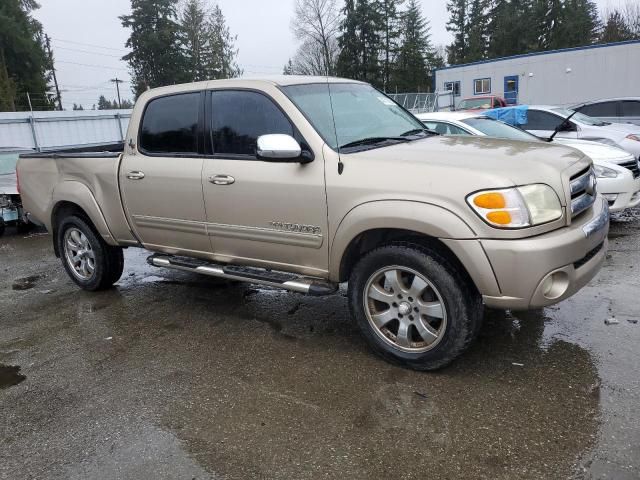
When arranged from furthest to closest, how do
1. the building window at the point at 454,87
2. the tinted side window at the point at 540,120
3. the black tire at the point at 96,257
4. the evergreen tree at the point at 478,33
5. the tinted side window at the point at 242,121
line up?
the evergreen tree at the point at 478,33, the building window at the point at 454,87, the tinted side window at the point at 540,120, the black tire at the point at 96,257, the tinted side window at the point at 242,121

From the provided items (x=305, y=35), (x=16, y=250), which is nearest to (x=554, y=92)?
(x=16, y=250)

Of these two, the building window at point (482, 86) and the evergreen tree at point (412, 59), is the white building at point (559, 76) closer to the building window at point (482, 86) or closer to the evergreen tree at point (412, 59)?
the building window at point (482, 86)

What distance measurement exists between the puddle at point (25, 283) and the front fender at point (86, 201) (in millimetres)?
1418

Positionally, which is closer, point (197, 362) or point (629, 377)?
point (629, 377)

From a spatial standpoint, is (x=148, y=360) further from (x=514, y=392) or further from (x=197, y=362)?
(x=514, y=392)

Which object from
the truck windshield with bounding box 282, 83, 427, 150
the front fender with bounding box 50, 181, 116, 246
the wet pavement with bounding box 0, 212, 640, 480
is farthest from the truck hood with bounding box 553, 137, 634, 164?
the front fender with bounding box 50, 181, 116, 246

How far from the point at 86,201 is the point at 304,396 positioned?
10.5ft

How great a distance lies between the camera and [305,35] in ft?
191

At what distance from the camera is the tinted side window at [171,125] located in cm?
448

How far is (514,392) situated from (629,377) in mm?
734

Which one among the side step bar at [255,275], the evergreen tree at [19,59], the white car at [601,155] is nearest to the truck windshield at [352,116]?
the side step bar at [255,275]

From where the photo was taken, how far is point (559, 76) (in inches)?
1097

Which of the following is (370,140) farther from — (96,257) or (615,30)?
(615,30)

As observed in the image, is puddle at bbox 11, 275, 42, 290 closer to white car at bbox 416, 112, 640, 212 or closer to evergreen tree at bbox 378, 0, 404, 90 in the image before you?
white car at bbox 416, 112, 640, 212
